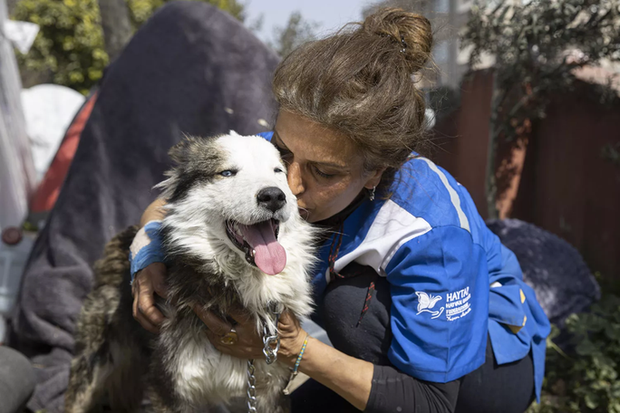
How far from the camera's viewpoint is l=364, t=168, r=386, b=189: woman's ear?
2229 mm

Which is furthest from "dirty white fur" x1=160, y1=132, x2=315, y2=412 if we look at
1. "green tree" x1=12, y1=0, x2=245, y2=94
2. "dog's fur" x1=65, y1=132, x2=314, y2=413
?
"green tree" x1=12, y1=0, x2=245, y2=94

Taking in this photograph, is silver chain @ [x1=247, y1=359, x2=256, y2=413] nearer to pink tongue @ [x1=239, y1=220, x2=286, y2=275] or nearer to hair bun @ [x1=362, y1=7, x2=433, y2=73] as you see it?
pink tongue @ [x1=239, y1=220, x2=286, y2=275]

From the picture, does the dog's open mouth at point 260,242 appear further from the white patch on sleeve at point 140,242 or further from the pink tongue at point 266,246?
the white patch on sleeve at point 140,242

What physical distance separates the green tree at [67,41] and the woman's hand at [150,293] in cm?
1111

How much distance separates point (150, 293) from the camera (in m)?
2.31

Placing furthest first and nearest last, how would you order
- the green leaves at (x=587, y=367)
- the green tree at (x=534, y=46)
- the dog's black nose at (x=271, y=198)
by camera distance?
the green tree at (x=534, y=46), the green leaves at (x=587, y=367), the dog's black nose at (x=271, y=198)

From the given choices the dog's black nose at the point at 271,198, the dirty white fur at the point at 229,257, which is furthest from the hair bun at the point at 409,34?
the dog's black nose at the point at 271,198

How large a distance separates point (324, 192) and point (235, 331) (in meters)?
0.68

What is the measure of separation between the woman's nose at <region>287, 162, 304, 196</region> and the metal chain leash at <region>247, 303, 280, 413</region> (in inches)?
19.4

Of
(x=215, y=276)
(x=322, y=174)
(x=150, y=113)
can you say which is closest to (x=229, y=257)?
(x=215, y=276)

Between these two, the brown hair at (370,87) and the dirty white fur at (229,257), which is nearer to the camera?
the brown hair at (370,87)

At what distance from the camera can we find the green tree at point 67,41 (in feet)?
38.9

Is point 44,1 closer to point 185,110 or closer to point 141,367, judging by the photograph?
point 185,110

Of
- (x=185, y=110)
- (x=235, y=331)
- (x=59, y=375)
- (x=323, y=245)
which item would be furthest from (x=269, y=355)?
(x=185, y=110)
